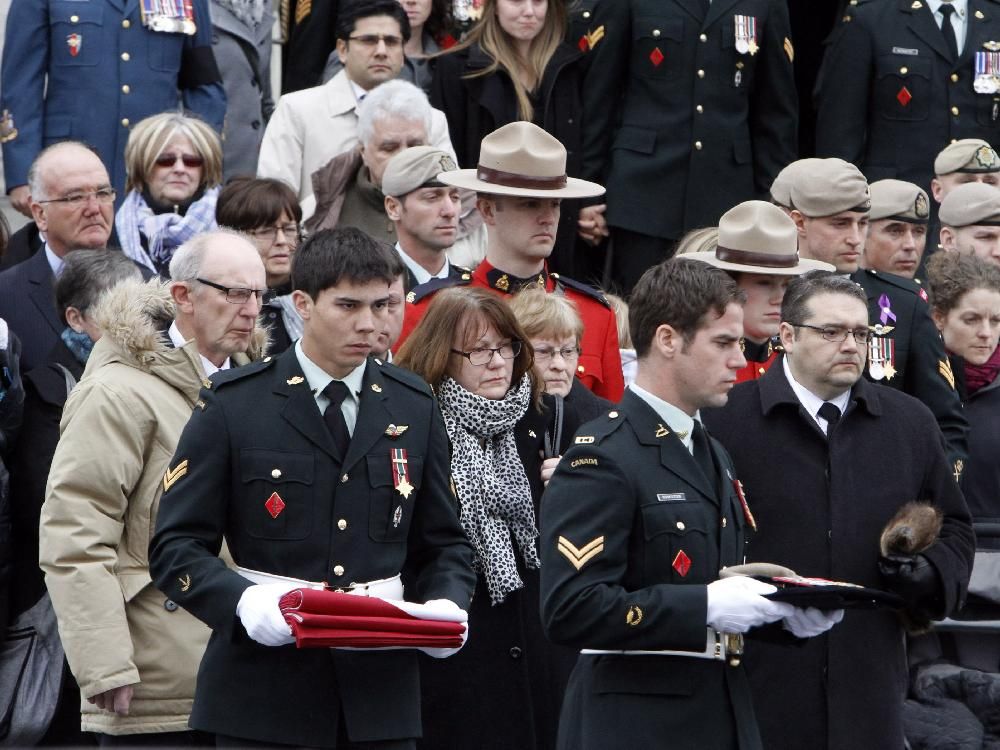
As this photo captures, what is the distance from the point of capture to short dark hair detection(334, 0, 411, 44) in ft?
30.4

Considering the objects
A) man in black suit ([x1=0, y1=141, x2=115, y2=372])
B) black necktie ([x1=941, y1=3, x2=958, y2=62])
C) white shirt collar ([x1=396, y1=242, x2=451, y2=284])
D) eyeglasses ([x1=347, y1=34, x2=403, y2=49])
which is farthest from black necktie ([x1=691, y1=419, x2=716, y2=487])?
black necktie ([x1=941, y1=3, x2=958, y2=62])

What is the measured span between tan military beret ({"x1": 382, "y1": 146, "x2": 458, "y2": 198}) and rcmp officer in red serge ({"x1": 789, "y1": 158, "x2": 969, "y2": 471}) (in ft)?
4.77

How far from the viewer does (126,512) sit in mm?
5828

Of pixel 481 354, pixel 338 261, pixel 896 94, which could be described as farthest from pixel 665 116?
pixel 338 261

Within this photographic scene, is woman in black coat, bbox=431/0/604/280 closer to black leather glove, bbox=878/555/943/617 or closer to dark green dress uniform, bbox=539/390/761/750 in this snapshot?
black leather glove, bbox=878/555/943/617

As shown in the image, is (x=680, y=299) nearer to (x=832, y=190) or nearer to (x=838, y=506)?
(x=838, y=506)

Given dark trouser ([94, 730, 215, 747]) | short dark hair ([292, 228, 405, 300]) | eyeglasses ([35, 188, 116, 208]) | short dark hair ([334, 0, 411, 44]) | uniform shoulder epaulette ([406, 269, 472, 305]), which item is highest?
short dark hair ([334, 0, 411, 44])

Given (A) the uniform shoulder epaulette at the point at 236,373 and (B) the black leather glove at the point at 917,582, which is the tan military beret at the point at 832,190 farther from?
(A) the uniform shoulder epaulette at the point at 236,373

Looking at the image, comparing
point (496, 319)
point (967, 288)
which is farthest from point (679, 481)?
point (967, 288)

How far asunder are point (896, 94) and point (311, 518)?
20.6 ft

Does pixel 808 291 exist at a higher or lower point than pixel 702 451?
higher

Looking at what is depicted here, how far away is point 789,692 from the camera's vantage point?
19.7ft

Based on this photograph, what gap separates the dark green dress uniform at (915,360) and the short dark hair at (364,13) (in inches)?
122

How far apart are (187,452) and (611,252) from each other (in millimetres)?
4835
